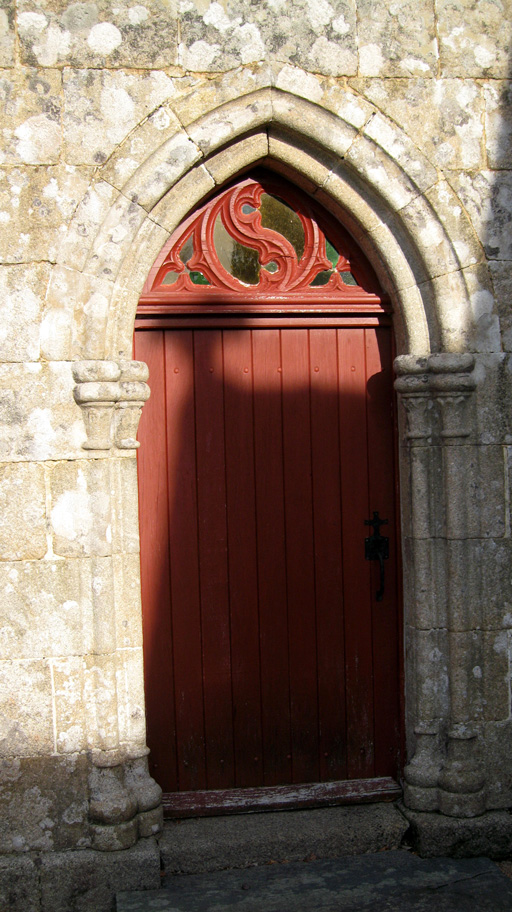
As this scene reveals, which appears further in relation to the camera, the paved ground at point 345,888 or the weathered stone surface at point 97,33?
the weathered stone surface at point 97,33

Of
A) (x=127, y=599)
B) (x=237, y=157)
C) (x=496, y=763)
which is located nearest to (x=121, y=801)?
(x=127, y=599)

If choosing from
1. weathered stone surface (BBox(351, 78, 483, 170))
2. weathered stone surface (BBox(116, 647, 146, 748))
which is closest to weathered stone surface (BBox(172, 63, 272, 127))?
weathered stone surface (BBox(351, 78, 483, 170))

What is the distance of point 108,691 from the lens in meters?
3.15

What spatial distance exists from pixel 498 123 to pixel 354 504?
5.52 ft

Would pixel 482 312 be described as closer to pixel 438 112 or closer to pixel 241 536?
pixel 438 112

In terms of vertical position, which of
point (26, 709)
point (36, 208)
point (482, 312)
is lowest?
point (26, 709)

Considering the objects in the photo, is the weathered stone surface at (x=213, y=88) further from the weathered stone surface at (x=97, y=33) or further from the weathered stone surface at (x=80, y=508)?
the weathered stone surface at (x=80, y=508)

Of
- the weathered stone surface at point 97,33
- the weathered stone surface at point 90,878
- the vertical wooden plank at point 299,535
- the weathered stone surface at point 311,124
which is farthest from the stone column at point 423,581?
the weathered stone surface at point 97,33

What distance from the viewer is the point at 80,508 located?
314cm

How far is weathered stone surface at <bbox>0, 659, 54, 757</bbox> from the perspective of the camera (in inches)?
122

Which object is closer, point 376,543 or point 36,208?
point 36,208

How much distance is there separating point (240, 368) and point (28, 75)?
1389mm

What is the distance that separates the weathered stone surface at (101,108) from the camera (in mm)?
3098

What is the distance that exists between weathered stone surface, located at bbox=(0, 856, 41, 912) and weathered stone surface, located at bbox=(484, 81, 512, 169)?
129 inches
